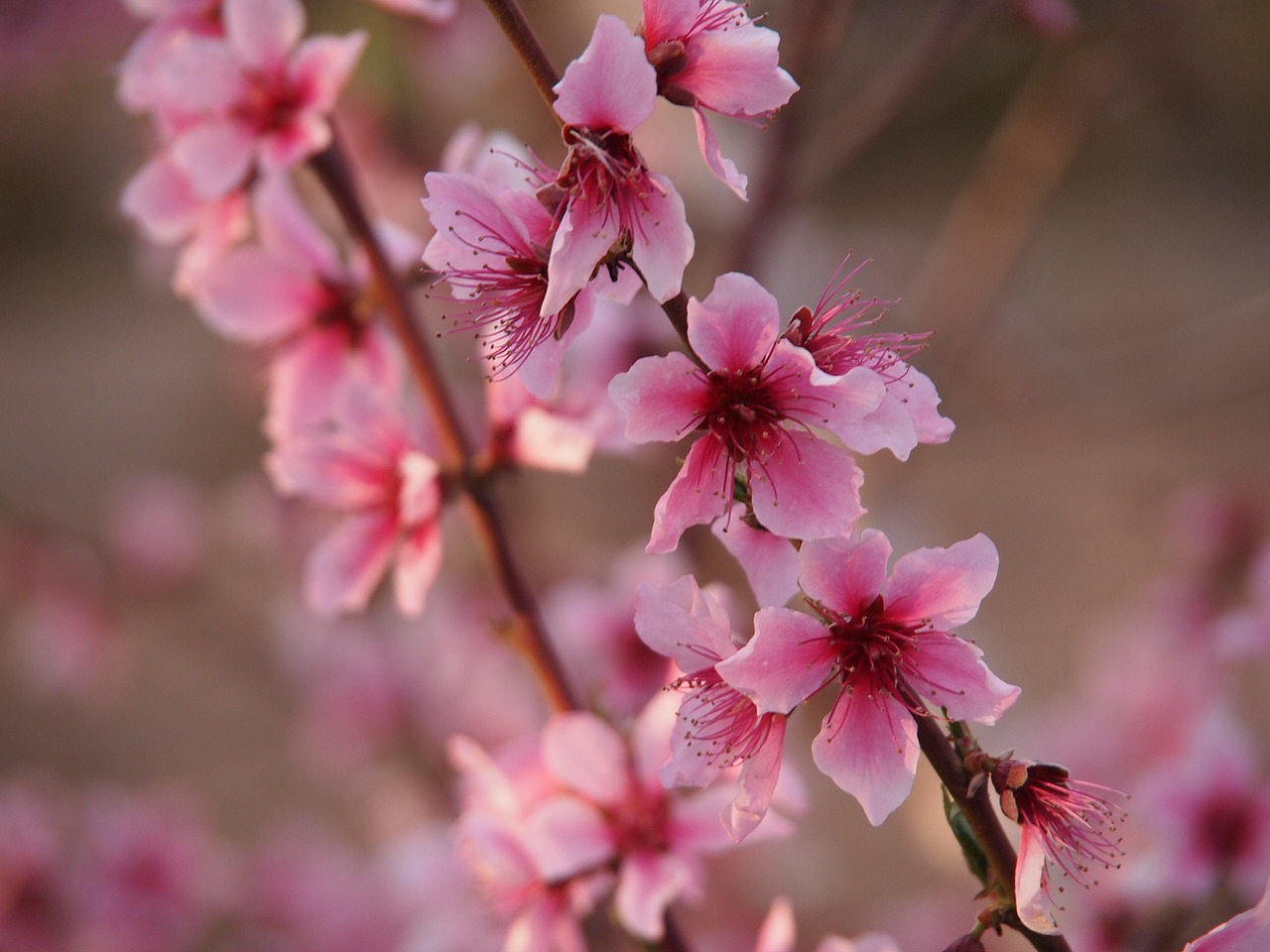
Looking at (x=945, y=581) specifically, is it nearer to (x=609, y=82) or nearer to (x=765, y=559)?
(x=765, y=559)

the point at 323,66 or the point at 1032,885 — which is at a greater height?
the point at 323,66

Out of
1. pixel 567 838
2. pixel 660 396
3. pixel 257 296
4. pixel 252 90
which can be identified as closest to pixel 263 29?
pixel 252 90

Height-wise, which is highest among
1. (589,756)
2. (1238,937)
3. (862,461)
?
(589,756)

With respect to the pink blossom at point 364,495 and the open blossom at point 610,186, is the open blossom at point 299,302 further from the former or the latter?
the open blossom at point 610,186

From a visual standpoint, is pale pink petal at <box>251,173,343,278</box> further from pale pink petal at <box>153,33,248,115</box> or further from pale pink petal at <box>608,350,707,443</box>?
pale pink petal at <box>608,350,707,443</box>

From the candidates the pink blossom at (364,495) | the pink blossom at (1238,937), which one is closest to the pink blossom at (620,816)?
the pink blossom at (364,495)

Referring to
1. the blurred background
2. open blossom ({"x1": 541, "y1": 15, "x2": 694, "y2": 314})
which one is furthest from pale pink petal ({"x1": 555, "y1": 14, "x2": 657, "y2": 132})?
the blurred background
